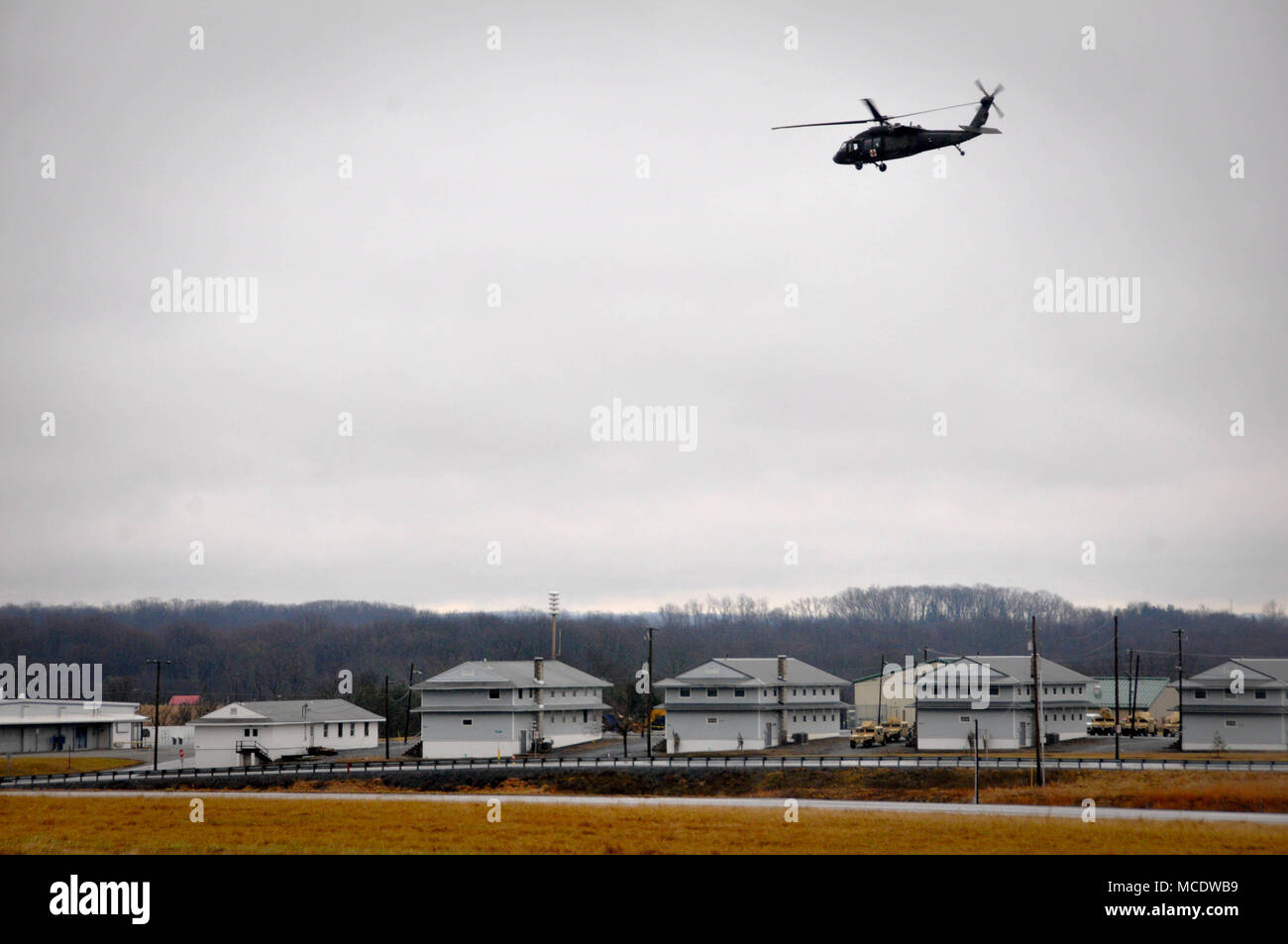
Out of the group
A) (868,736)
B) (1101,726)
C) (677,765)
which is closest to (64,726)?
(677,765)

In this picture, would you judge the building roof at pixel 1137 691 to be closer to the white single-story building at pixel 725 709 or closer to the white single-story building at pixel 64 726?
the white single-story building at pixel 725 709

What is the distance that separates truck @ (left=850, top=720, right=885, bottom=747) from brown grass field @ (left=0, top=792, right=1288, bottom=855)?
1558 inches

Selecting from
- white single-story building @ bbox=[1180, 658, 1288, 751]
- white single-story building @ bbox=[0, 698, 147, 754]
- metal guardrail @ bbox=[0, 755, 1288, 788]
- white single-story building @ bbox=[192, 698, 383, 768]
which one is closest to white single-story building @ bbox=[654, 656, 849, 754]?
metal guardrail @ bbox=[0, 755, 1288, 788]

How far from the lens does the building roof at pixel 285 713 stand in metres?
87.8

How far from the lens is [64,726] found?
347ft

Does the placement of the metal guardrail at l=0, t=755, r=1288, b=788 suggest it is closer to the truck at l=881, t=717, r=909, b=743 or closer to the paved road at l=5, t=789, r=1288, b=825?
the paved road at l=5, t=789, r=1288, b=825

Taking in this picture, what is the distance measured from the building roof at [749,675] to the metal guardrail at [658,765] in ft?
36.0

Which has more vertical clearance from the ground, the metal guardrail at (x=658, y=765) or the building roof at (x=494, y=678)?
the building roof at (x=494, y=678)

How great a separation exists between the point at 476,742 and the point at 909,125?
182ft

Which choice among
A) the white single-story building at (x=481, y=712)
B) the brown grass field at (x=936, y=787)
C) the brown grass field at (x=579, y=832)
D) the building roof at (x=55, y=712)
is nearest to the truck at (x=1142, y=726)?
the brown grass field at (x=936, y=787)

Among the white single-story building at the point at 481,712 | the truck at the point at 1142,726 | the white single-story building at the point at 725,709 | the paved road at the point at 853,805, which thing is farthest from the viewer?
the truck at the point at 1142,726

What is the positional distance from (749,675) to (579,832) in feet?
178

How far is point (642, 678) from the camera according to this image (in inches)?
4956
